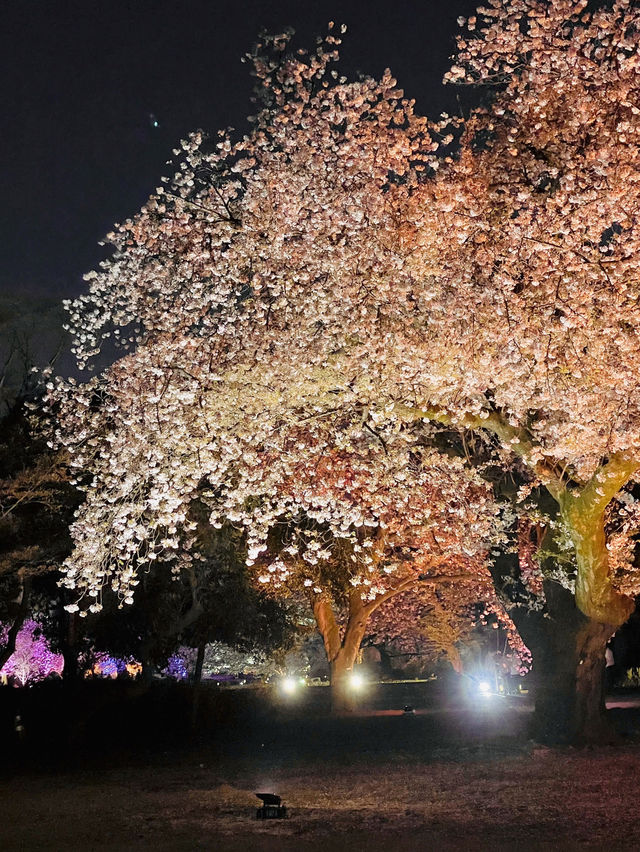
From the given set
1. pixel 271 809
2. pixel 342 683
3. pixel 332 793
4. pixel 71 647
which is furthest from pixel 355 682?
pixel 271 809

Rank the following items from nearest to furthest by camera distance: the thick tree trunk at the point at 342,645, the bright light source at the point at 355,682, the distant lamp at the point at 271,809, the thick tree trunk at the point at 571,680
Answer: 1. the distant lamp at the point at 271,809
2. the thick tree trunk at the point at 571,680
3. the thick tree trunk at the point at 342,645
4. the bright light source at the point at 355,682

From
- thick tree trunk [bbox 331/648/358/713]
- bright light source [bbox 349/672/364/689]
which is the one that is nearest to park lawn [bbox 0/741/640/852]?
thick tree trunk [bbox 331/648/358/713]

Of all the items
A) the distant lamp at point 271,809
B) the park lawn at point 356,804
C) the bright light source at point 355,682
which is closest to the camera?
the park lawn at point 356,804

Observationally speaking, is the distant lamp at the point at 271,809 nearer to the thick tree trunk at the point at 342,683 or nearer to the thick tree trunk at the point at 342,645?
the thick tree trunk at the point at 342,645

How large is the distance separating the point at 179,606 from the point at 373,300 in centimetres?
1848

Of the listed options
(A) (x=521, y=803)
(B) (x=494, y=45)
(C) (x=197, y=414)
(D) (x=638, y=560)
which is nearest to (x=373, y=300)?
(C) (x=197, y=414)

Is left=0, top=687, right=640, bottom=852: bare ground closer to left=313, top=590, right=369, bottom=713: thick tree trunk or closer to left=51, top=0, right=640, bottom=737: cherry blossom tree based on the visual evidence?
left=51, top=0, right=640, bottom=737: cherry blossom tree

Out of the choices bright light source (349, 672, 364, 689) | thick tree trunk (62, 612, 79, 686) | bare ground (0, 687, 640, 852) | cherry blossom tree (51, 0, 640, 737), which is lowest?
bare ground (0, 687, 640, 852)

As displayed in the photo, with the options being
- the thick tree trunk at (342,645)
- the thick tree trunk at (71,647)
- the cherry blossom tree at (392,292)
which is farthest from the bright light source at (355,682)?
the cherry blossom tree at (392,292)

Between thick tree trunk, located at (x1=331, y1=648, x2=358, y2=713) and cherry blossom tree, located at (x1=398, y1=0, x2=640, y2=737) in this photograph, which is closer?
cherry blossom tree, located at (x1=398, y1=0, x2=640, y2=737)

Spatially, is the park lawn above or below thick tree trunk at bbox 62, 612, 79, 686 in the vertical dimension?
below

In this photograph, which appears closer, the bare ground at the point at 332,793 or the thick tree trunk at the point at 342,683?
the bare ground at the point at 332,793

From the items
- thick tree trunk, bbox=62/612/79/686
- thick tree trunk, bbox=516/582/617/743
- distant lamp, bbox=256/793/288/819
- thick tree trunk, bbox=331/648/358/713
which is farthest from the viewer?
thick tree trunk, bbox=331/648/358/713

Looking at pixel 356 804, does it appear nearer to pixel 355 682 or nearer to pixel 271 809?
pixel 271 809
